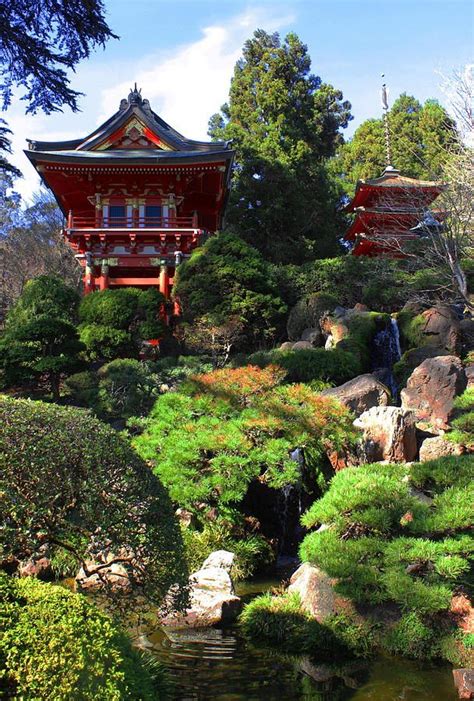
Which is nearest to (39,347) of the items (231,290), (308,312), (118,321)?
(118,321)

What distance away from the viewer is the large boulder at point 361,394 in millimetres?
10180

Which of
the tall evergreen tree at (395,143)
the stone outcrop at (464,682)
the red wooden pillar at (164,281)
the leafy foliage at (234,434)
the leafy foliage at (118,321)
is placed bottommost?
the stone outcrop at (464,682)

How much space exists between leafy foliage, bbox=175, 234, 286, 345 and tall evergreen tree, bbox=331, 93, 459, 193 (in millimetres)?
17800

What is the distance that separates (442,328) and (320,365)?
3320 millimetres

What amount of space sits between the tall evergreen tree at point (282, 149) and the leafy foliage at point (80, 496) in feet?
69.8

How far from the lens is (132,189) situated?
1997 centimetres

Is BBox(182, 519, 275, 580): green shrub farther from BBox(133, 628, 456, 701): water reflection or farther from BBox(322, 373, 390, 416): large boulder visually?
BBox(322, 373, 390, 416): large boulder

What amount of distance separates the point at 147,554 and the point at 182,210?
1885 cm

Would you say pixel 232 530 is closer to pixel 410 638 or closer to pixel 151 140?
pixel 410 638

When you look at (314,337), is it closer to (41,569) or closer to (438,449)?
(438,449)

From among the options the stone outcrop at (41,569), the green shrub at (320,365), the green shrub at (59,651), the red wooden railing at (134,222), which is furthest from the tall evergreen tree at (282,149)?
the green shrub at (59,651)

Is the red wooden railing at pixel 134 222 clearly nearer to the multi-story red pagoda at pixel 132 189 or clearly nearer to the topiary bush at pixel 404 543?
the multi-story red pagoda at pixel 132 189

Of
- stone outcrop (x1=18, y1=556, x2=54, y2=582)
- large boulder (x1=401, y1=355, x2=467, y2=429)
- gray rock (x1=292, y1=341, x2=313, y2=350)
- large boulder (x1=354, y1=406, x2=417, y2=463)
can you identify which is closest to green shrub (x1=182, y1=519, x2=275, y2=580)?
stone outcrop (x1=18, y1=556, x2=54, y2=582)

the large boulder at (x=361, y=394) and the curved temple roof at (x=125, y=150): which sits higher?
the curved temple roof at (x=125, y=150)
